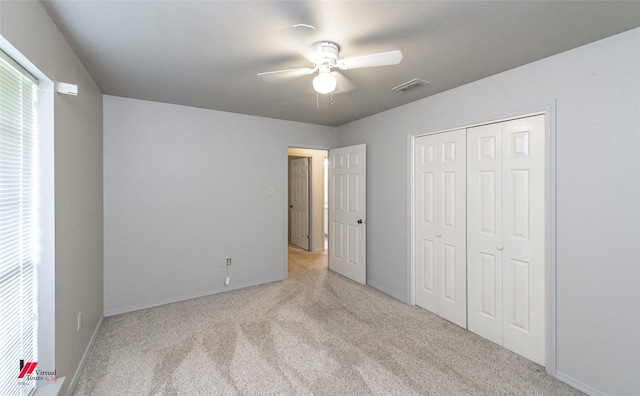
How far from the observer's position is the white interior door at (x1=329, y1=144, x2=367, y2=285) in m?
4.06

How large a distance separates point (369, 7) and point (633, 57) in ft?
5.60

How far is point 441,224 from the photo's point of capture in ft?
10.1

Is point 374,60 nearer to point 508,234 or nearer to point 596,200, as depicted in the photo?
point 596,200

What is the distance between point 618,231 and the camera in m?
1.84

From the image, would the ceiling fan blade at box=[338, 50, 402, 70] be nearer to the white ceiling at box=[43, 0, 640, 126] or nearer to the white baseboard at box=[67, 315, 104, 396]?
the white ceiling at box=[43, 0, 640, 126]

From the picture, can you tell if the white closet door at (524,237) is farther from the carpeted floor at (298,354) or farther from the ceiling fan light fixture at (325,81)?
the ceiling fan light fixture at (325,81)

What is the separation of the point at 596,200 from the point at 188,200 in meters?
3.84

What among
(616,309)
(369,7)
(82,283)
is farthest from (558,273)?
(82,283)

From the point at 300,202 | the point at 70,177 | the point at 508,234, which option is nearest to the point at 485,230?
the point at 508,234

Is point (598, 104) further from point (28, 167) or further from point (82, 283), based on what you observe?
point (82, 283)

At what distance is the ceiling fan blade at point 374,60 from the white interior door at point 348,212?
2143 millimetres

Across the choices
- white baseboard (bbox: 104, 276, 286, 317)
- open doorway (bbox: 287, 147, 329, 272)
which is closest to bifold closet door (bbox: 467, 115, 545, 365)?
white baseboard (bbox: 104, 276, 286, 317)

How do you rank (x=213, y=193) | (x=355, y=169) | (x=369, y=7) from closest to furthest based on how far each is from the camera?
(x=369, y=7) → (x=213, y=193) → (x=355, y=169)

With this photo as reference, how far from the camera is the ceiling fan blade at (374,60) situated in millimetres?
1681
